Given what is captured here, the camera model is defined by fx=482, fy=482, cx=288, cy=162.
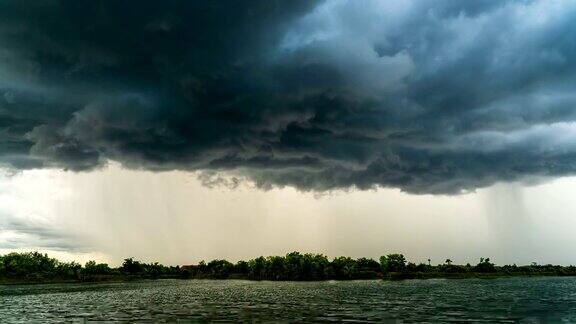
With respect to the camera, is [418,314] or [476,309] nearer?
[418,314]

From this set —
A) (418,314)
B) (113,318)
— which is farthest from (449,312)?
(113,318)

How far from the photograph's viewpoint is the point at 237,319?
5612 cm

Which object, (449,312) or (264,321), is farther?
(449,312)

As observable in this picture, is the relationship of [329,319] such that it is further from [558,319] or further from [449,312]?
[558,319]

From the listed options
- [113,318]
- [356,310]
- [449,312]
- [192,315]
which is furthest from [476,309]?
[113,318]

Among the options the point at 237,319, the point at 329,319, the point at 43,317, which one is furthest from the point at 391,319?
the point at 43,317

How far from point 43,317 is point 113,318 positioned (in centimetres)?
1064

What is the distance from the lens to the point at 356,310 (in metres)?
67.4

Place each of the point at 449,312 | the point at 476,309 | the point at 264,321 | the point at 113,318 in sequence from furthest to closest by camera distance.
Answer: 1. the point at 476,309
2. the point at 449,312
3. the point at 113,318
4. the point at 264,321

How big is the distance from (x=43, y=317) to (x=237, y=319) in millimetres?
26057

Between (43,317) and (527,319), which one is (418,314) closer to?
(527,319)

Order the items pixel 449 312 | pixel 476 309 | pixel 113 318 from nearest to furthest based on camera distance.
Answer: pixel 113 318 < pixel 449 312 < pixel 476 309

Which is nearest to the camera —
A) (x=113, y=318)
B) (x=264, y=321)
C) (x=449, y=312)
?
(x=264, y=321)

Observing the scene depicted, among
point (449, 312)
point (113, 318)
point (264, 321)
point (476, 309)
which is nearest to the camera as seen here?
point (264, 321)
